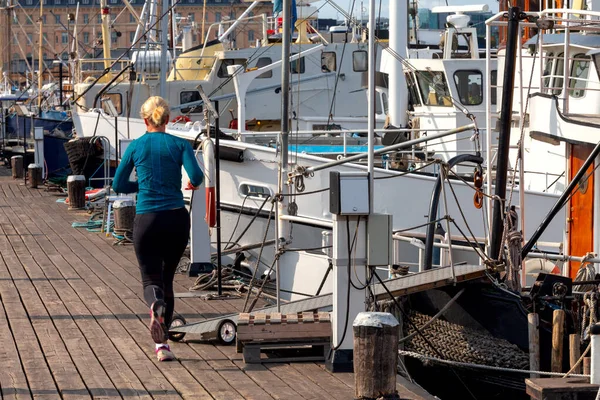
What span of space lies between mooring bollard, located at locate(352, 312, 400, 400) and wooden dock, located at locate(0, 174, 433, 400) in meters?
0.30

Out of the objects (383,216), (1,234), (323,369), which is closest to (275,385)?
(323,369)

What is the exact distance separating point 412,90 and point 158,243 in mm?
11578

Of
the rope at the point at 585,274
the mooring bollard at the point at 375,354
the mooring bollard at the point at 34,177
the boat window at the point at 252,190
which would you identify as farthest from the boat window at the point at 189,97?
the mooring bollard at the point at 375,354

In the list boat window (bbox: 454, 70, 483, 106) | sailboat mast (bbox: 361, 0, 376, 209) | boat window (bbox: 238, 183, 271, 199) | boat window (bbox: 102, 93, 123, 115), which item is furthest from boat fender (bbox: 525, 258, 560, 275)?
boat window (bbox: 102, 93, 123, 115)

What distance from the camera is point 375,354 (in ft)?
20.4

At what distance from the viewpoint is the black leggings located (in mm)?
7410

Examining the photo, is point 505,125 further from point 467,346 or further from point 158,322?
point 158,322

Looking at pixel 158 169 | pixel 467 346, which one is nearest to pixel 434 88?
pixel 467 346

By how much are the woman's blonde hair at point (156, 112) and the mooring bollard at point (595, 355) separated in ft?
10.7

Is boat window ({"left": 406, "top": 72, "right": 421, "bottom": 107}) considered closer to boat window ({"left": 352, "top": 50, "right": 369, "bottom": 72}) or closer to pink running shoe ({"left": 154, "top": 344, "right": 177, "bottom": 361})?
boat window ({"left": 352, "top": 50, "right": 369, "bottom": 72})

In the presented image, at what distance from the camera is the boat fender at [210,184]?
10.5m

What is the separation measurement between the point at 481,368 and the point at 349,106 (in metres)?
17.7

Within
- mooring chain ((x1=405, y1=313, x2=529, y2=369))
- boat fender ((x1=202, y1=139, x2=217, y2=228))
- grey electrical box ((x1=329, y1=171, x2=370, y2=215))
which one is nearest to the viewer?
grey electrical box ((x1=329, y1=171, x2=370, y2=215))

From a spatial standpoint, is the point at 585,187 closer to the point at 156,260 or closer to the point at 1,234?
the point at 156,260
